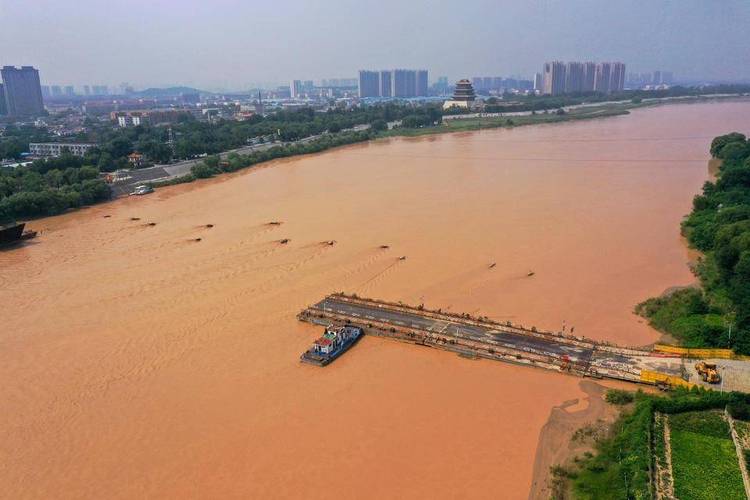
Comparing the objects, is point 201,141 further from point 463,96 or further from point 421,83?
point 421,83

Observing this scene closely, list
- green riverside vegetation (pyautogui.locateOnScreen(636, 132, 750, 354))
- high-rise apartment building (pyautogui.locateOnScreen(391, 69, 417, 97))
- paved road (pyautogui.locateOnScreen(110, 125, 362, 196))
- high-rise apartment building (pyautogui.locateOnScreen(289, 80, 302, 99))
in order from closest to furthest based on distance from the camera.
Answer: green riverside vegetation (pyautogui.locateOnScreen(636, 132, 750, 354)) → paved road (pyautogui.locateOnScreen(110, 125, 362, 196)) → high-rise apartment building (pyautogui.locateOnScreen(391, 69, 417, 97)) → high-rise apartment building (pyautogui.locateOnScreen(289, 80, 302, 99))

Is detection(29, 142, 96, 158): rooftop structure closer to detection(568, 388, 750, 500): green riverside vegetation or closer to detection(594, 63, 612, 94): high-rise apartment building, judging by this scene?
detection(568, 388, 750, 500): green riverside vegetation

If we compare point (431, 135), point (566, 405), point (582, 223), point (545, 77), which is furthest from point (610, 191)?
point (545, 77)

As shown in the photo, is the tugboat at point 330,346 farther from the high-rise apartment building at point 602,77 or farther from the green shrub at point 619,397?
the high-rise apartment building at point 602,77

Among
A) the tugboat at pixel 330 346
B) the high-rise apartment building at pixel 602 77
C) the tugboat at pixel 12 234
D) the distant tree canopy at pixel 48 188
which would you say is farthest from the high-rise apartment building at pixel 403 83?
the tugboat at pixel 330 346

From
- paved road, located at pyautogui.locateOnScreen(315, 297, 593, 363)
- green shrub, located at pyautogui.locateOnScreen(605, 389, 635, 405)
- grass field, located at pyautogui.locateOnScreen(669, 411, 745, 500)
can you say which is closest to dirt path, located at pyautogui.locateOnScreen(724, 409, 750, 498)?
grass field, located at pyautogui.locateOnScreen(669, 411, 745, 500)

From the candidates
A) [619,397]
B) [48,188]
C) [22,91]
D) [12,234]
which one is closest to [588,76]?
[22,91]

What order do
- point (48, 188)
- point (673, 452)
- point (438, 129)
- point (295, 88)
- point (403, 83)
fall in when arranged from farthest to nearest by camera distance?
point (295, 88)
point (403, 83)
point (438, 129)
point (48, 188)
point (673, 452)
